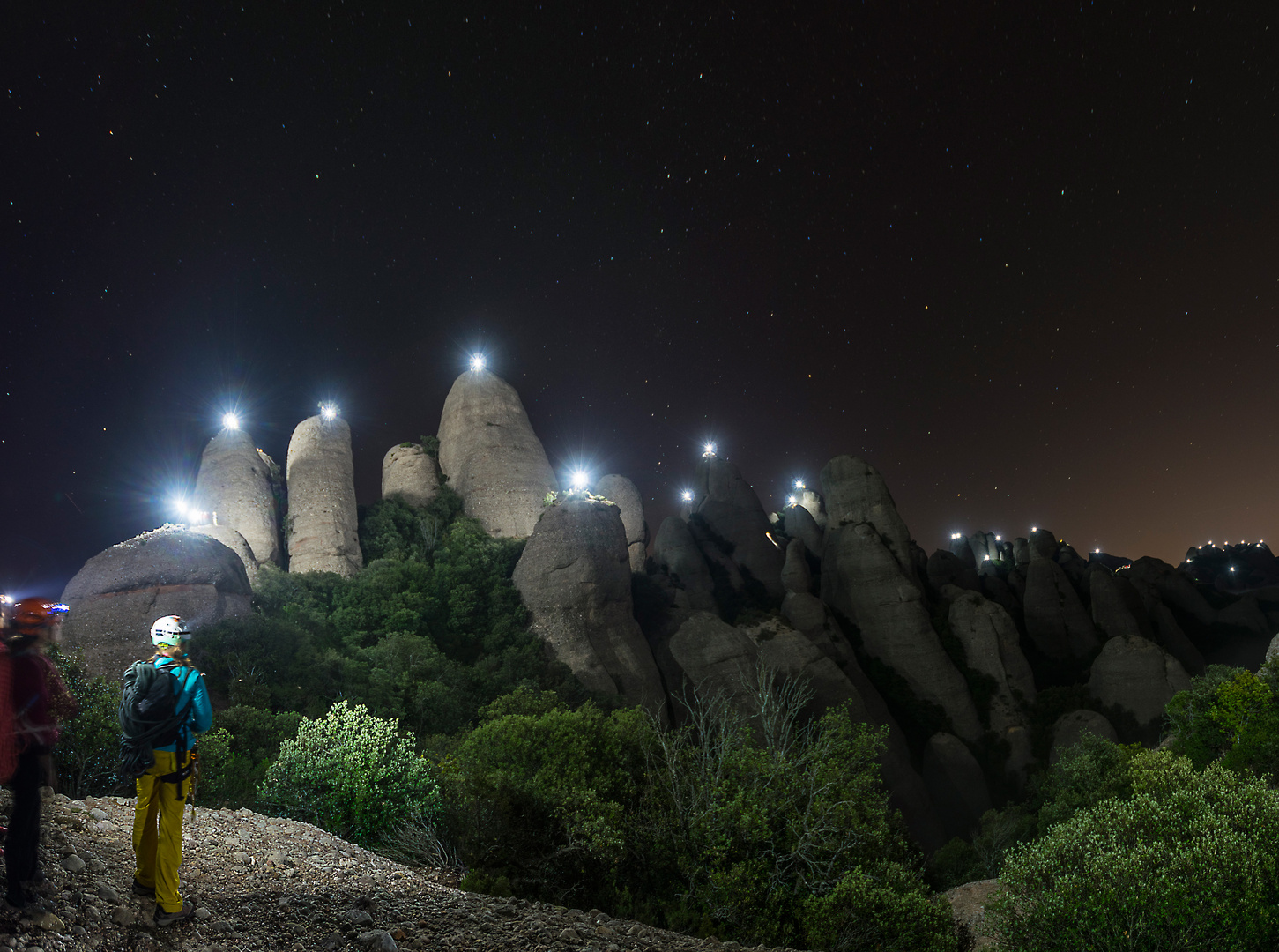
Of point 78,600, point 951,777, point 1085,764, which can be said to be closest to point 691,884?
point 1085,764

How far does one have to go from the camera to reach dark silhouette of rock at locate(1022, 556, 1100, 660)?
127ft

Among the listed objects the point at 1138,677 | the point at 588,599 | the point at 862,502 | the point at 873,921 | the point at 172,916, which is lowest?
the point at 873,921

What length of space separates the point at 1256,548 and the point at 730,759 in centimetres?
10917

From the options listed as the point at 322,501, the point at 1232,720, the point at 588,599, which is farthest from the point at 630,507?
the point at 1232,720

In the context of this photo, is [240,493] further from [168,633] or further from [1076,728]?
[1076,728]

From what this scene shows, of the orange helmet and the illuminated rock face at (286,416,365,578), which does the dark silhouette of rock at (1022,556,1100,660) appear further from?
the orange helmet

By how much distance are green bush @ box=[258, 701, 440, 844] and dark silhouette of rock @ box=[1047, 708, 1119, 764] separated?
2843 cm

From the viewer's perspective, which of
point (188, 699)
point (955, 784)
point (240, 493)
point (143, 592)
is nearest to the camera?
point (188, 699)

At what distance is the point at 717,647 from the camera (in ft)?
97.9

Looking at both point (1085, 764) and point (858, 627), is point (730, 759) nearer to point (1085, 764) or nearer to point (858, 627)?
point (1085, 764)

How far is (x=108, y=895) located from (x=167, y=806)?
75cm

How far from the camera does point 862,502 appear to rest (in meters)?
41.2

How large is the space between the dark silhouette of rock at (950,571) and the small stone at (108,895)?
157 feet

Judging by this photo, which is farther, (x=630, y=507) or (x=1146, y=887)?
(x=630, y=507)
